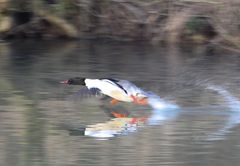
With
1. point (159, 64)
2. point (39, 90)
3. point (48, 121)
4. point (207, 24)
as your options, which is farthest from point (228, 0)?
point (48, 121)

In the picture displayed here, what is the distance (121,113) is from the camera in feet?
33.0

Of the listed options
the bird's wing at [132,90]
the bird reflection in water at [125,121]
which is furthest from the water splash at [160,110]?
the bird's wing at [132,90]

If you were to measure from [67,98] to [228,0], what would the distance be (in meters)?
6.37

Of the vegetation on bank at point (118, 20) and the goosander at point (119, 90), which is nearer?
the goosander at point (119, 90)

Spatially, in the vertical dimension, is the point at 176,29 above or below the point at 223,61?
above

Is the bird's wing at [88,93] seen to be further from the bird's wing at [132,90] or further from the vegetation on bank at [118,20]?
the vegetation on bank at [118,20]

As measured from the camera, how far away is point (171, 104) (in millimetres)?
10555

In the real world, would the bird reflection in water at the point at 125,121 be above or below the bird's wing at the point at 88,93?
below

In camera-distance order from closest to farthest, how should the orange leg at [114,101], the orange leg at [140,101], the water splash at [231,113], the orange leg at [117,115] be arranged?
the water splash at [231,113] < the orange leg at [117,115] < the orange leg at [140,101] < the orange leg at [114,101]

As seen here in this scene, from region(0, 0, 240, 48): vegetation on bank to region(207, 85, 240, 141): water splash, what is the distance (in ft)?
17.1

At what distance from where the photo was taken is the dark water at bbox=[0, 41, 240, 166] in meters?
7.98

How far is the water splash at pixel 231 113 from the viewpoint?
886cm

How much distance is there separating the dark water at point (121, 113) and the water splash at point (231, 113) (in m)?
0.01

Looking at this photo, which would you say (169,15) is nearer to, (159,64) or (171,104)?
(159,64)
